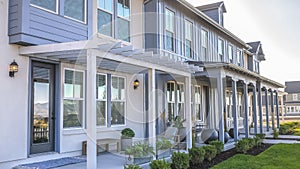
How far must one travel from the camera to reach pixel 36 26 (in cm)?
686

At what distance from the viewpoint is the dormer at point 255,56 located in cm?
2411

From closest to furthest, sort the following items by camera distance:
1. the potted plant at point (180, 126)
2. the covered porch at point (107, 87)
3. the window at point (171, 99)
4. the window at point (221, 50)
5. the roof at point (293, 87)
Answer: the covered porch at point (107, 87)
the potted plant at point (180, 126)
the window at point (171, 99)
the window at point (221, 50)
the roof at point (293, 87)

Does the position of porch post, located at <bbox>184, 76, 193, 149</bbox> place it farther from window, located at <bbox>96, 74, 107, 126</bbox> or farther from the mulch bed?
window, located at <bbox>96, 74, 107, 126</bbox>

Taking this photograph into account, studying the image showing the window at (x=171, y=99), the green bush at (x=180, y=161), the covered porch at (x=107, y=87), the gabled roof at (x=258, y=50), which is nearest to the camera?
the covered porch at (x=107, y=87)

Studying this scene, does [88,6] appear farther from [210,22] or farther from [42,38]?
[210,22]

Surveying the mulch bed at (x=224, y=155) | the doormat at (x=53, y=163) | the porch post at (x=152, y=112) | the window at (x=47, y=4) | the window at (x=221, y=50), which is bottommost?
the mulch bed at (x=224, y=155)

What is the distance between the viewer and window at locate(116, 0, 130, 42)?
10023 millimetres

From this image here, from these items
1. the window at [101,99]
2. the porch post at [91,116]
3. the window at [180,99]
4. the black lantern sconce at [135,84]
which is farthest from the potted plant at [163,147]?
the window at [180,99]

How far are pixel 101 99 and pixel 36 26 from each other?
136 inches

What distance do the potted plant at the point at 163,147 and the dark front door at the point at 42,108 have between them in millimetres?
2925

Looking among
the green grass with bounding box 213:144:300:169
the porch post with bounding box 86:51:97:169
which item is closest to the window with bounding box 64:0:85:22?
the porch post with bounding box 86:51:97:169

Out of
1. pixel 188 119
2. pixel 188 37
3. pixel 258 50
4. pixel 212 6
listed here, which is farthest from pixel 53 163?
pixel 258 50

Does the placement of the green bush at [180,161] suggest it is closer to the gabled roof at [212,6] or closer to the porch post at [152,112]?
the porch post at [152,112]

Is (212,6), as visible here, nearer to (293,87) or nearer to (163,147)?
(163,147)
